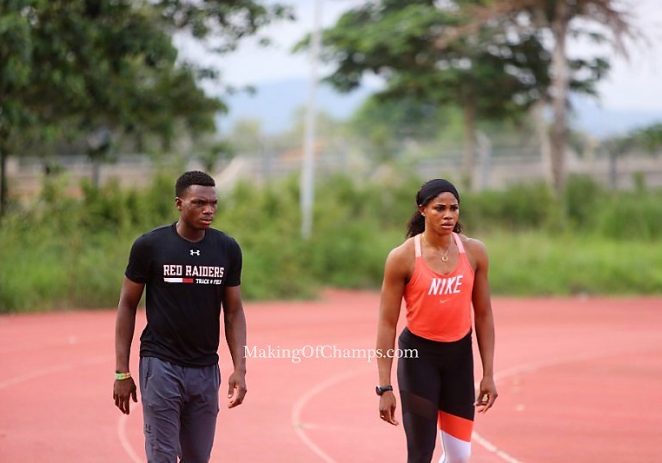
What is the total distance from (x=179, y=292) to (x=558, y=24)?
28.6m

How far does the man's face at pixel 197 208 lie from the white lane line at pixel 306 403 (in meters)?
3.21

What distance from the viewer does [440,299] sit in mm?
6305

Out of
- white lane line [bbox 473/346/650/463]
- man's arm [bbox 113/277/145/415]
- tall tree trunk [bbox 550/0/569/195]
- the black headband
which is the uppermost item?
tall tree trunk [bbox 550/0/569/195]

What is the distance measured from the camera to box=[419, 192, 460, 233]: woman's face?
634cm

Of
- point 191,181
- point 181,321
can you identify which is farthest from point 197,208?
point 181,321

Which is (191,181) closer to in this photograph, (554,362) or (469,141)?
(554,362)

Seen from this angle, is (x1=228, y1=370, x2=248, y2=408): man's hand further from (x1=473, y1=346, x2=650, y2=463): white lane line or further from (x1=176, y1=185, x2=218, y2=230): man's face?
(x1=473, y1=346, x2=650, y2=463): white lane line

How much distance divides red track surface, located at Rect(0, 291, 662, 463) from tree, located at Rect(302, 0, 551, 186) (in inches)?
666

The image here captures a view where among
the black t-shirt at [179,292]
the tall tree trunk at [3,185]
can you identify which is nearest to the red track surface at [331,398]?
the black t-shirt at [179,292]

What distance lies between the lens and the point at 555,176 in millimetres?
34031

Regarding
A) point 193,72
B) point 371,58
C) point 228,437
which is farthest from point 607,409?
point 371,58

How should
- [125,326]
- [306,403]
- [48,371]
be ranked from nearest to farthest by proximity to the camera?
1. [125,326]
2. [306,403]
3. [48,371]

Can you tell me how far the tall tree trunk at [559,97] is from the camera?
3306cm

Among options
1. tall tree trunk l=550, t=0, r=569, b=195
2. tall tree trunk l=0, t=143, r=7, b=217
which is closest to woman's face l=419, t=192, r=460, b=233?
tall tree trunk l=0, t=143, r=7, b=217
